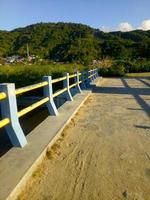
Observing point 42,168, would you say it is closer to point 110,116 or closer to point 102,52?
point 110,116

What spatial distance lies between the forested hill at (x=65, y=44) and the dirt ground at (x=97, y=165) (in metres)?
46.5

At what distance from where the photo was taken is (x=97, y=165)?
161 inches

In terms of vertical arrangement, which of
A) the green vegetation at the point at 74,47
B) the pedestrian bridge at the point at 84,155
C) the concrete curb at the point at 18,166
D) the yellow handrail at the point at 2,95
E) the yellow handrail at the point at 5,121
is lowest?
the green vegetation at the point at 74,47

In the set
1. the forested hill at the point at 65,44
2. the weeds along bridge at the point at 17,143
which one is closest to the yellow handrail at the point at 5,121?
the weeds along bridge at the point at 17,143

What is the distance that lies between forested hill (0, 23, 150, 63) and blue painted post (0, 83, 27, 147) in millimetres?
47867

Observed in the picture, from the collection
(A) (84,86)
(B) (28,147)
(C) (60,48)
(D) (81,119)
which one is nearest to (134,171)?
(B) (28,147)

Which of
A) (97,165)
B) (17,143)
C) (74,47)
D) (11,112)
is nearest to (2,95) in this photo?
(11,112)

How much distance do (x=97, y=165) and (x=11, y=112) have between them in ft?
5.06

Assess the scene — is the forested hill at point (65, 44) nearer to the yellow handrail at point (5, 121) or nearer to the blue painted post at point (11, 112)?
the blue painted post at point (11, 112)

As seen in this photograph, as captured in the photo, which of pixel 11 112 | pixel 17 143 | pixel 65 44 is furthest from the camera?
pixel 65 44

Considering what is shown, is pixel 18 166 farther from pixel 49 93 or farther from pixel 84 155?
pixel 49 93

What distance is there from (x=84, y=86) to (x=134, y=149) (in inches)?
420

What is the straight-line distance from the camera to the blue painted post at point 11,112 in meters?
4.23

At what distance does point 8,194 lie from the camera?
300cm
